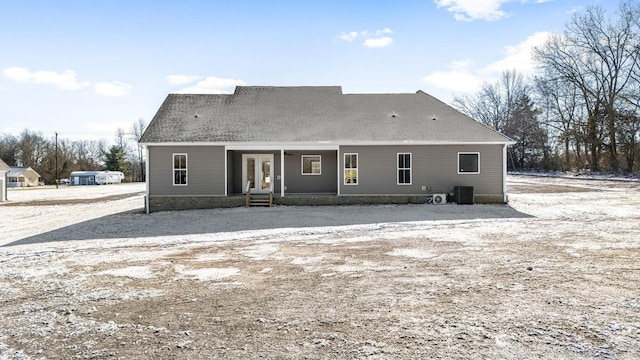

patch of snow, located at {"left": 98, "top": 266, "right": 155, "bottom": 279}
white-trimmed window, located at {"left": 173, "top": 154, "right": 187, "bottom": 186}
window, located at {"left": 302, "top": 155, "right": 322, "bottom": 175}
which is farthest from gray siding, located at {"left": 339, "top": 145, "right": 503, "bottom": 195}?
patch of snow, located at {"left": 98, "top": 266, "right": 155, "bottom": 279}

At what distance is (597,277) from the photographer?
621cm

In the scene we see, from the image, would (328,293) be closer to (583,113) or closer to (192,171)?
(192,171)

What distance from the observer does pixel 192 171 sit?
18.0m

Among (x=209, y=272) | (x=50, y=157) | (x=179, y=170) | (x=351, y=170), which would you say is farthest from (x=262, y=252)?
(x=50, y=157)

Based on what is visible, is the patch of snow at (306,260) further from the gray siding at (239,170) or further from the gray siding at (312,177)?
the gray siding at (312,177)

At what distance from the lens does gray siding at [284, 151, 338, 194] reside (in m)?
19.4

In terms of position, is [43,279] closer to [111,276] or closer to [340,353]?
[111,276]

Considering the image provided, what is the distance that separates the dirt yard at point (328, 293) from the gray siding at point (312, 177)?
7548 mm

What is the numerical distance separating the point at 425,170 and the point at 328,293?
13094mm

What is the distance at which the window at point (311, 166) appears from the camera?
64.0ft

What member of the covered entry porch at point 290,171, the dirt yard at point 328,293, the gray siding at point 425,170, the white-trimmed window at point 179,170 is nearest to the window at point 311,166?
the covered entry porch at point 290,171

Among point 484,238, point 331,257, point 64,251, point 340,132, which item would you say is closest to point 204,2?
point 340,132

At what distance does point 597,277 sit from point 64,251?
10438mm

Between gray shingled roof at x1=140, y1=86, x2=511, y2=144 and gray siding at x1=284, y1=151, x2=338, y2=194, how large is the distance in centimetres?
140
